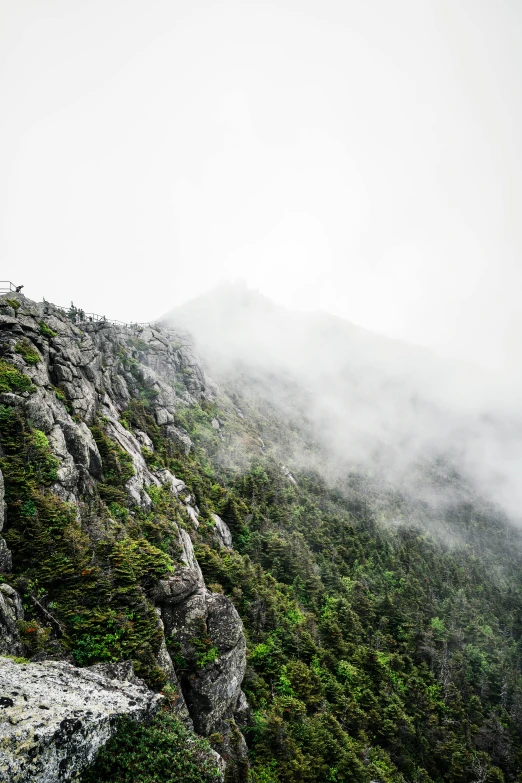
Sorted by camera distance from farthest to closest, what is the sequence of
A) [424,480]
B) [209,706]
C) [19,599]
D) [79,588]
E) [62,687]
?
[424,480], [209,706], [79,588], [19,599], [62,687]

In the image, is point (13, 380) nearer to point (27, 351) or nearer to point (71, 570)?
point (27, 351)

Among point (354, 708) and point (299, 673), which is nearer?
point (299, 673)

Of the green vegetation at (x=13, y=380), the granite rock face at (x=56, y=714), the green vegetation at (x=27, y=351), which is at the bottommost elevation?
the granite rock face at (x=56, y=714)

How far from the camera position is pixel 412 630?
183ft

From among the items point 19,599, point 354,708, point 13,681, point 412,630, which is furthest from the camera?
point 412,630

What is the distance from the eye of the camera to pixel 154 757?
11867 millimetres

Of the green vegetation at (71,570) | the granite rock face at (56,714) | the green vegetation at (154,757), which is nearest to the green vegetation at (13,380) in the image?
the green vegetation at (71,570)

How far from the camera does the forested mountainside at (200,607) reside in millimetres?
15236

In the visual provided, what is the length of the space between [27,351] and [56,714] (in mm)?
27539

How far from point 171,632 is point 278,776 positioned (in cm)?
1279

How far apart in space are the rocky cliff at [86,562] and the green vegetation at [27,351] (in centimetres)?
12

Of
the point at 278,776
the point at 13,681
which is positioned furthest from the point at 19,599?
the point at 278,776

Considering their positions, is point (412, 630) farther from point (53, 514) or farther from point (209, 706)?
point (53, 514)

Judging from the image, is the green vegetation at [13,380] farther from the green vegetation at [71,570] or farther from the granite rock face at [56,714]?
the granite rock face at [56,714]
